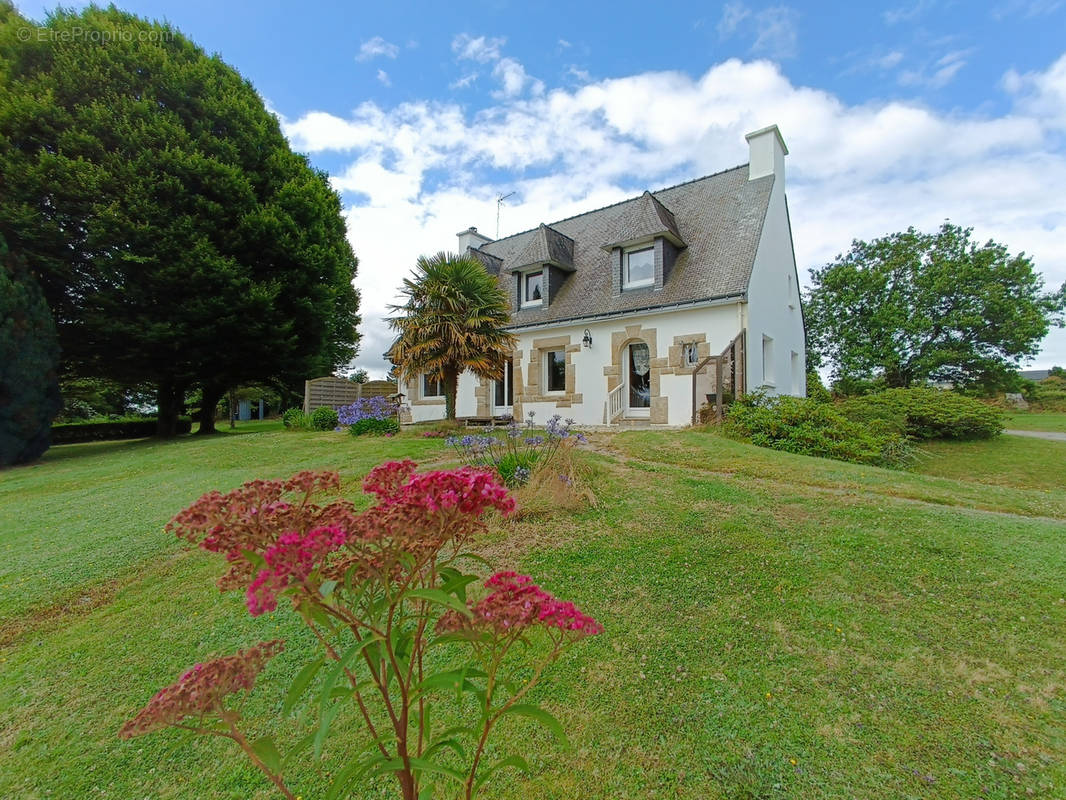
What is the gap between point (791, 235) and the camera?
44.9 feet

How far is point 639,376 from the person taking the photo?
1197 cm

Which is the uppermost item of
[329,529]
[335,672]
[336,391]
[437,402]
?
[336,391]

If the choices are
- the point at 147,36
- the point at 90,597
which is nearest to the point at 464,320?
the point at 90,597

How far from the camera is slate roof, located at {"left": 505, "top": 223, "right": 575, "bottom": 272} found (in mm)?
13797

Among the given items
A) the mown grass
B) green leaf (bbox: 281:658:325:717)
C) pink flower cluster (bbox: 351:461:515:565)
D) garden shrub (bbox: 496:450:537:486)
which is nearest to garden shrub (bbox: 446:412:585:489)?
garden shrub (bbox: 496:450:537:486)

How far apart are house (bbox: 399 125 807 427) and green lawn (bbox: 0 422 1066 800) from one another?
6246 mm

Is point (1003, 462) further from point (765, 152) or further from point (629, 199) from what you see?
point (629, 199)

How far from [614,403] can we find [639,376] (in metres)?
0.99

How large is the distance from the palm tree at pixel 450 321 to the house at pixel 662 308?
1.18m

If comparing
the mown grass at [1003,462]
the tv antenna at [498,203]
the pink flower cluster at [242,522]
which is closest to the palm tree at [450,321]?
the pink flower cluster at [242,522]

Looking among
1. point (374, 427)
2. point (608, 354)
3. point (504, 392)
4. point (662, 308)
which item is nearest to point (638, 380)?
point (608, 354)

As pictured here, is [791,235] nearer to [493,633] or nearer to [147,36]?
[493,633]

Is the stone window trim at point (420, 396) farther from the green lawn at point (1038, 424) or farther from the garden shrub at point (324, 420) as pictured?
the green lawn at point (1038, 424)

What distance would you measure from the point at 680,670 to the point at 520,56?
11283mm
